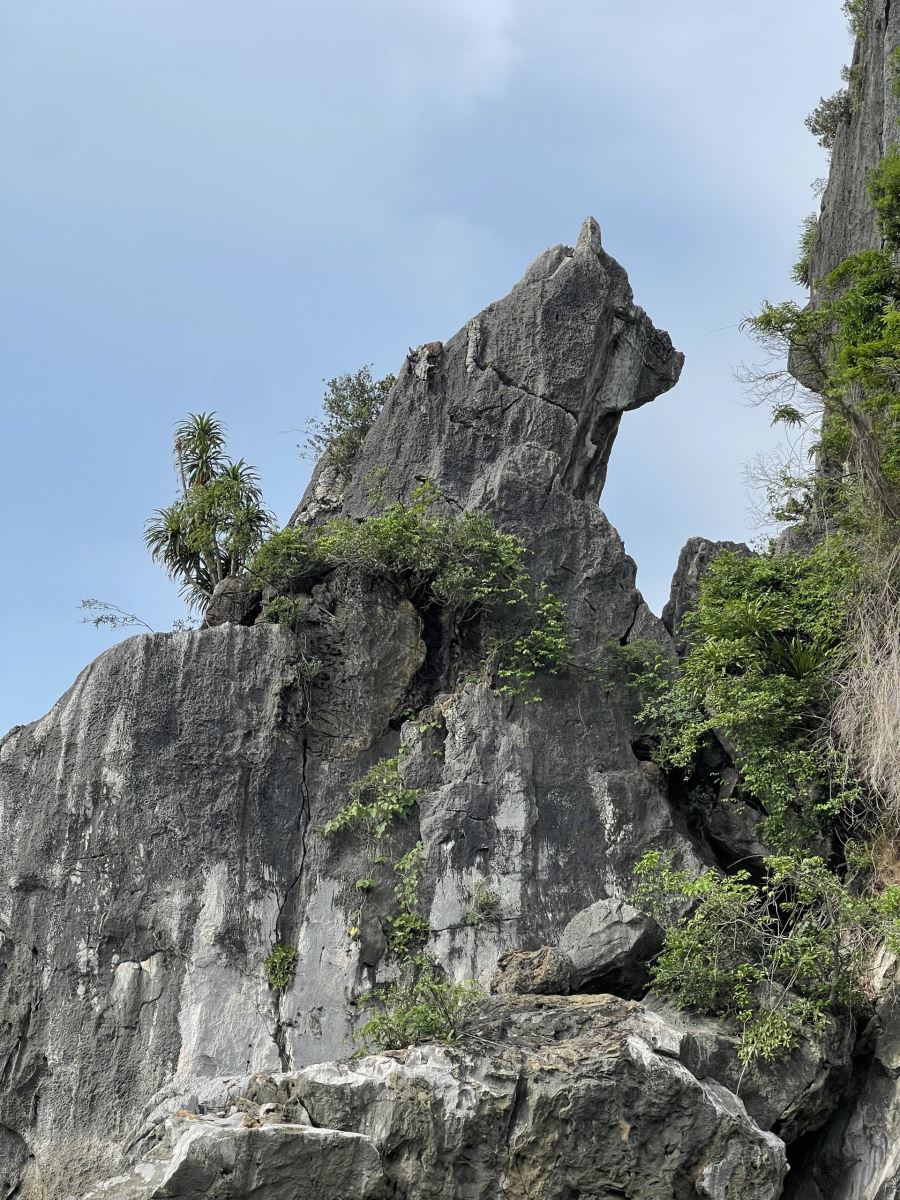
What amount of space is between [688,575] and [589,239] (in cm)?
564

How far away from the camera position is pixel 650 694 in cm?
1873

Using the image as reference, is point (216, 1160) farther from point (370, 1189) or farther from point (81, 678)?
point (81, 678)

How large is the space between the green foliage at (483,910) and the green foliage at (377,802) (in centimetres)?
142

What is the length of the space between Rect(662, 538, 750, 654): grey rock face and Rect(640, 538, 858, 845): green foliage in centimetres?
175

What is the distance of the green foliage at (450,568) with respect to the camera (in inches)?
728

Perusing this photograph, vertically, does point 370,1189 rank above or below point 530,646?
below

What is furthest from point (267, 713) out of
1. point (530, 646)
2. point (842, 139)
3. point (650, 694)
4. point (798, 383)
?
point (842, 139)

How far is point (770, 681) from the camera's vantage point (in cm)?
1711

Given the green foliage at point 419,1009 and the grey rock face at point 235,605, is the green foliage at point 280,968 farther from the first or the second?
the grey rock face at point 235,605

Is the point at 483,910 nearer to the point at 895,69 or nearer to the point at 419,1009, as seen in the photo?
the point at 419,1009

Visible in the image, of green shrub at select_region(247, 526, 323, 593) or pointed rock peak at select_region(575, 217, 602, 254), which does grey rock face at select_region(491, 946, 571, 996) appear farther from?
pointed rock peak at select_region(575, 217, 602, 254)

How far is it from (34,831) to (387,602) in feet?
17.4

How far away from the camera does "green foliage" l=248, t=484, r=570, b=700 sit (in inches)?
728

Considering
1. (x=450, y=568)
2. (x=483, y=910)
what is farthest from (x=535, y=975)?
(x=450, y=568)
